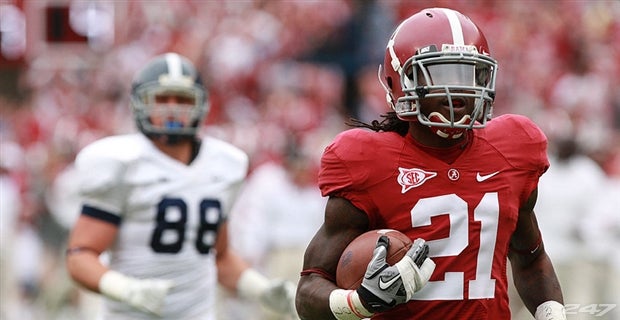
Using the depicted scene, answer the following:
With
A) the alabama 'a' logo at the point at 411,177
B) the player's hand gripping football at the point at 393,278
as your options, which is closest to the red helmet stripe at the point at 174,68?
the alabama 'a' logo at the point at 411,177

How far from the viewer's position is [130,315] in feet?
16.3

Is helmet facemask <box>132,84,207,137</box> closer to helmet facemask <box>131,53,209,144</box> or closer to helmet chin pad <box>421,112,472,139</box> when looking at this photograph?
helmet facemask <box>131,53,209,144</box>

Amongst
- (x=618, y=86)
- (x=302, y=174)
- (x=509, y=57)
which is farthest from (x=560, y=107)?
(x=302, y=174)

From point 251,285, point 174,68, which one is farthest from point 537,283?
point 174,68

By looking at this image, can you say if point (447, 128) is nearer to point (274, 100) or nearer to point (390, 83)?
point (390, 83)

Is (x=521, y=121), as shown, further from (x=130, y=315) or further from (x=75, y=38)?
(x=75, y=38)

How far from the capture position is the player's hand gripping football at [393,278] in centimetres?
296

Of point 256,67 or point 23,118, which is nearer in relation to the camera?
point 256,67

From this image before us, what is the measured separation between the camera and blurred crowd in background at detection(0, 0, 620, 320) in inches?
336

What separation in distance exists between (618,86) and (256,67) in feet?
15.3

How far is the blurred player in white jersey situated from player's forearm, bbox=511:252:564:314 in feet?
5.32

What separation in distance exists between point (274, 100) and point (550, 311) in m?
8.62
